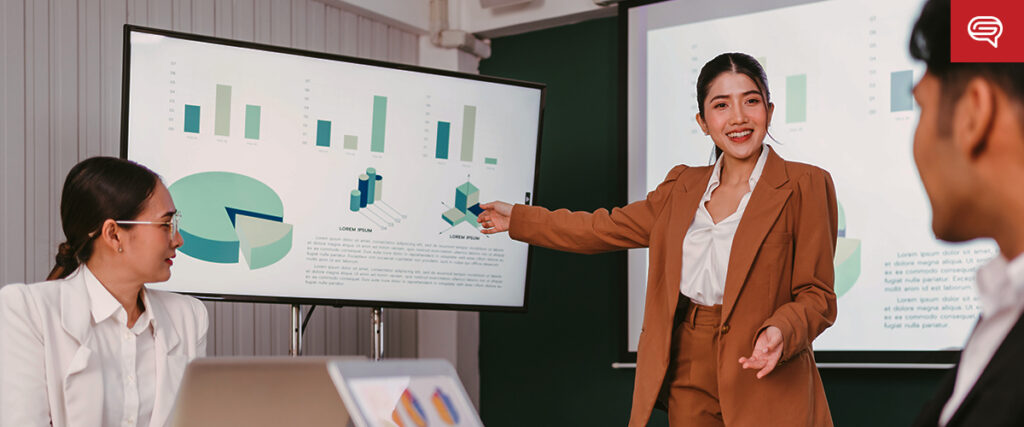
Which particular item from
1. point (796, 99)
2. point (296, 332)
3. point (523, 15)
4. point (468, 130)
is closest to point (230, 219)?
point (296, 332)

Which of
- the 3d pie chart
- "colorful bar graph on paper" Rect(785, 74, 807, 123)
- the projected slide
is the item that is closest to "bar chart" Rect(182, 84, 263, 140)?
the 3d pie chart

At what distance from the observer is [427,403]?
117 cm

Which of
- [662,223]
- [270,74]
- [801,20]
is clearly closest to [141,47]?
[270,74]

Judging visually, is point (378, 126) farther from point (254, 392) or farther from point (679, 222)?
point (254, 392)

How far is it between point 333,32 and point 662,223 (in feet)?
6.69

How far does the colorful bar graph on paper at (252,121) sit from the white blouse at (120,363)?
828 millimetres

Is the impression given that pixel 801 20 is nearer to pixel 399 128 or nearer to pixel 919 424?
pixel 399 128

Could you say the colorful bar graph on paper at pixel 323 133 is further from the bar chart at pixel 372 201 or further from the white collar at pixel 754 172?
the white collar at pixel 754 172

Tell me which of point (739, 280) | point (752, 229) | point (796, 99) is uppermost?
point (796, 99)

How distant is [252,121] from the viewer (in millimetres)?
2727

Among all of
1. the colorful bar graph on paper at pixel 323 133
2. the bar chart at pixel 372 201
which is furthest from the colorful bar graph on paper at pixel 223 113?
the bar chart at pixel 372 201

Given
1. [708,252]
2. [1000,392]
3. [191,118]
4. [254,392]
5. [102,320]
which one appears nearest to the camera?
[1000,392]

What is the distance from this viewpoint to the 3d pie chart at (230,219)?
261 cm

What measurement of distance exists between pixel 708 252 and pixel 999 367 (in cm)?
139
